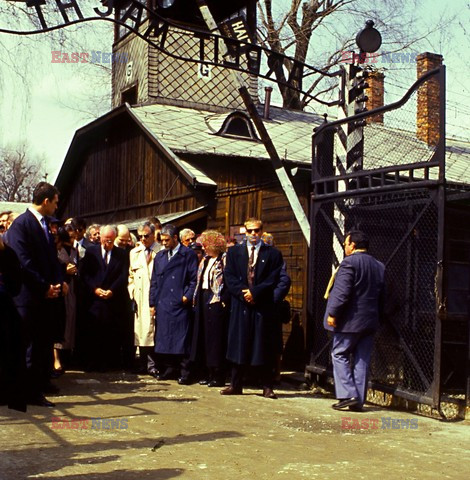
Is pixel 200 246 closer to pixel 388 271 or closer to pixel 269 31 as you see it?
pixel 388 271

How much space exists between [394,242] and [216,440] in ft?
11.6

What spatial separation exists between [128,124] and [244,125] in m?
3.57

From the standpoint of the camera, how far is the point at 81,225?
33.9 feet

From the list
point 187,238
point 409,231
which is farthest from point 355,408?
point 187,238

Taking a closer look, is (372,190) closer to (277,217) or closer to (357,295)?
(357,295)

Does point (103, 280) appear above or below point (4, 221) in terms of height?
below

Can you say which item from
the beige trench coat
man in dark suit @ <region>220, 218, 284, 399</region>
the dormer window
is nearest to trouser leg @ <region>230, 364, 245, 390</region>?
man in dark suit @ <region>220, 218, 284, 399</region>

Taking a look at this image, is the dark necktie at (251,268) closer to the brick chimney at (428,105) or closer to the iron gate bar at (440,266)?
the iron gate bar at (440,266)

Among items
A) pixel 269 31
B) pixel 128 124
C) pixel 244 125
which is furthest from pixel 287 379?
pixel 269 31

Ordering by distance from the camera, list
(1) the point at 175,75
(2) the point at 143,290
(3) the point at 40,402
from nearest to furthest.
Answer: (3) the point at 40,402 < (2) the point at 143,290 < (1) the point at 175,75

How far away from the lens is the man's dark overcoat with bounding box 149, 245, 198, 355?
971cm

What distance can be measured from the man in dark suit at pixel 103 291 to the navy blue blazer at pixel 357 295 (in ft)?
11.3

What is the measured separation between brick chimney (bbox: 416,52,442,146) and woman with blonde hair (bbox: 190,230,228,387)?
296 centimetres

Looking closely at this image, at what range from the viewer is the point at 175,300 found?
9812 millimetres
